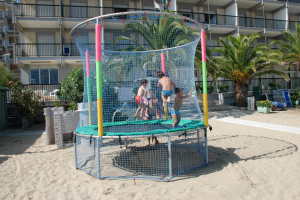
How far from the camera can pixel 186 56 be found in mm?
4562

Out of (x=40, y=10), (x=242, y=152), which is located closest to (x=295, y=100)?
(x=242, y=152)

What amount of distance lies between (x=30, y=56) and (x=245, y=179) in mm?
15420

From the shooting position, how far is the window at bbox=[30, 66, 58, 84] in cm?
1514

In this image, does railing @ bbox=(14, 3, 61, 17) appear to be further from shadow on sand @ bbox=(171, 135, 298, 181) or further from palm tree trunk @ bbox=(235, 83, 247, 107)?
shadow on sand @ bbox=(171, 135, 298, 181)

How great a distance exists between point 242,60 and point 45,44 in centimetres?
1357

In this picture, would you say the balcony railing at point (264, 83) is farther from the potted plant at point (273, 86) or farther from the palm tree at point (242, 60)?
the palm tree at point (242, 60)

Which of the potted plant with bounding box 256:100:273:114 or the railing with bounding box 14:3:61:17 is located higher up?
the railing with bounding box 14:3:61:17

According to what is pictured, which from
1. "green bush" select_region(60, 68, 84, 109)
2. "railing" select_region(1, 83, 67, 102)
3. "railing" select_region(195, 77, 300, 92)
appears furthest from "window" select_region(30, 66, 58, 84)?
"railing" select_region(195, 77, 300, 92)

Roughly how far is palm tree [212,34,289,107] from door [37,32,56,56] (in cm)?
1153

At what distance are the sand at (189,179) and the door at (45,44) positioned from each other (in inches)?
445

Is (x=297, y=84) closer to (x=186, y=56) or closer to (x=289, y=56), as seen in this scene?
(x=289, y=56)

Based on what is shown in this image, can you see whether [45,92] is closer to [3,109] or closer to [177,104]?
[3,109]

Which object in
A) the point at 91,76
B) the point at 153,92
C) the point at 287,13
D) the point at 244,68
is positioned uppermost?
the point at 287,13

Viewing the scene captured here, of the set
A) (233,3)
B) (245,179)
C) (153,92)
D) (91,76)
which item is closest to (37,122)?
(91,76)
